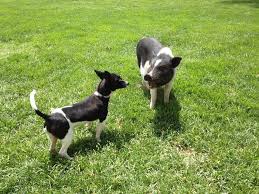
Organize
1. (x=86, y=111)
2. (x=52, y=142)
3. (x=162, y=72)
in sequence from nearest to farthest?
(x=52, y=142)
(x=86, y=111)
(x=162, y=72)

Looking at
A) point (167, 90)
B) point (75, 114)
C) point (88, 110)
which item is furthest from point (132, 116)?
point (75, 114)

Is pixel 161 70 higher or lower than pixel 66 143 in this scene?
higher

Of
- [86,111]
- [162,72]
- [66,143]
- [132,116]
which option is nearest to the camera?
[66,143]

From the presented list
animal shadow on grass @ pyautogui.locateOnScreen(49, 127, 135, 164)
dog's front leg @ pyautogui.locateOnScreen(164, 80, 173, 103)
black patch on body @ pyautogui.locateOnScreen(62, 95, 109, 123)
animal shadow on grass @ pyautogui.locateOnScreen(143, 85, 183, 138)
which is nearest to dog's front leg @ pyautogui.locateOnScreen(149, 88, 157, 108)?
animal shadow on grass @ pyautogui.locateOnScreen(143, 85, 183, 138)

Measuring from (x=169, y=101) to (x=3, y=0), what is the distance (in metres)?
22.5

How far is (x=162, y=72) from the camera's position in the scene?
6.71m

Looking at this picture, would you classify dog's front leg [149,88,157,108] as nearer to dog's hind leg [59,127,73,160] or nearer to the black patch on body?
the black patch on body

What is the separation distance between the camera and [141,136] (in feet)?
20.9

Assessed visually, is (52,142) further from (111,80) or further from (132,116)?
(132,116)

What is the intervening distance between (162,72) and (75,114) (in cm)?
212

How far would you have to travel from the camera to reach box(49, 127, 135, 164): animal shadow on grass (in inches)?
219

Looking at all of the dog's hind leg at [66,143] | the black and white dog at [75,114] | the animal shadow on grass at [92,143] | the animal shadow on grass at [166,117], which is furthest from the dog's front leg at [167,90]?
the dog's hind leg at [66,143]

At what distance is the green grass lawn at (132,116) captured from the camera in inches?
206

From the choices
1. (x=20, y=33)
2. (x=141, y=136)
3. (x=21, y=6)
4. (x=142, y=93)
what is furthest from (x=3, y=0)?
(x=141, y=136)
